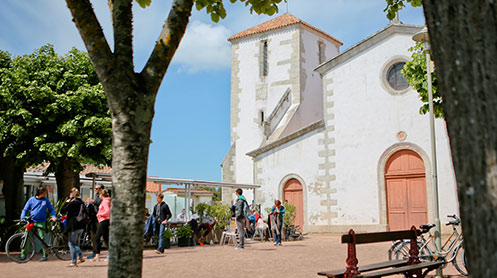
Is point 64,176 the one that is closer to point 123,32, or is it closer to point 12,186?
point 12,186

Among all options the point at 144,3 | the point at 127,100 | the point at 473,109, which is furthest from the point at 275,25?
the point at 473,109

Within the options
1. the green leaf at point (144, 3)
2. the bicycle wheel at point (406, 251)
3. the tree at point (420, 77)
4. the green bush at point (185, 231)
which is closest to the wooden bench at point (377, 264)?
the bicycle wheel at point (406, 251)

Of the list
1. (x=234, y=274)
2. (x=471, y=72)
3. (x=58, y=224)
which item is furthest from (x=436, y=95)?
(x=58, y=224)

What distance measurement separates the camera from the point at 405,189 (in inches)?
784

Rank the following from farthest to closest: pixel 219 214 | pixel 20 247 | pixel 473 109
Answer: pixel 219 214, pixel 20 247, pixel 473 109

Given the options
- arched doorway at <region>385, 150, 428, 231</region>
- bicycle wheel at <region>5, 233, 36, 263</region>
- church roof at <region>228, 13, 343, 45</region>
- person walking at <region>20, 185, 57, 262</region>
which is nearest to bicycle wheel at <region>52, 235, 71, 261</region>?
bicycle wheel at <region>5, 233, 36, 263</region>

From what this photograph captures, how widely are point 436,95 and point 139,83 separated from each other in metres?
9.05

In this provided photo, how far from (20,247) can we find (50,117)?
15.6ft

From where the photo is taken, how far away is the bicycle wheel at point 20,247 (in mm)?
11148

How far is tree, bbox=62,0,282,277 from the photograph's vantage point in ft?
11.4

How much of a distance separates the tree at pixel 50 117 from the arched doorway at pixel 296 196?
10.3 m

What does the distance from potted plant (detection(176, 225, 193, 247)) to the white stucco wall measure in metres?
8.01

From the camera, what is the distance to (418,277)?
7270 mm

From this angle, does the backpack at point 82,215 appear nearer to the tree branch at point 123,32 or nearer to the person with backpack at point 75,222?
the person with backpack at point 75,222
